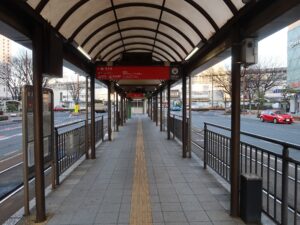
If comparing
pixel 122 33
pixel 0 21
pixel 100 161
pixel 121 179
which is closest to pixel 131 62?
pixel 122 33

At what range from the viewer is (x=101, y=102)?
70625 mm

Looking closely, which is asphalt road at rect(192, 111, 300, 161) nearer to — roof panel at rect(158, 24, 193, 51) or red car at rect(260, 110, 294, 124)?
red car at rect(260, 110, 294, 124)

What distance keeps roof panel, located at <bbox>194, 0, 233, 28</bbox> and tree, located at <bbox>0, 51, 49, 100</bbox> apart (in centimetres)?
2970

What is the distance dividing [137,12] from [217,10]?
2334mm

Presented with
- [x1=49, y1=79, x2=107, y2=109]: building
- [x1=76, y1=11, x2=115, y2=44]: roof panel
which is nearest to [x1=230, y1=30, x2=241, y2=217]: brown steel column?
[x1=76, y1=11, x2=115, y2=44]: roof panel

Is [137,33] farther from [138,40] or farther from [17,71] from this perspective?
[17,71]

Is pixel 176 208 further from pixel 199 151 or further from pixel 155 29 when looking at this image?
pixel 199 151

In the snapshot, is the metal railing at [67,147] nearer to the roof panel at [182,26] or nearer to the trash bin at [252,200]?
the roof panel at [182,26]

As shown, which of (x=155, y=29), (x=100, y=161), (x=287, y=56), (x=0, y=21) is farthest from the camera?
(x=287, y=56)

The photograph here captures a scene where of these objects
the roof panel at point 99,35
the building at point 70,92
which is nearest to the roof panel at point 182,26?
the roof panel at point 99,35

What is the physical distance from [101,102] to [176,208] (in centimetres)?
6633

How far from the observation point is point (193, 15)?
6.61 meters

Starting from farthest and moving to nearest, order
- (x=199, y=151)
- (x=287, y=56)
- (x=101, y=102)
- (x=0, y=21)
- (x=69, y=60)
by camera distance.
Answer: (x=101, y=102), (x=287, y=56), (x=199, y=151), (x=69, y=60), (x=0, y=21)

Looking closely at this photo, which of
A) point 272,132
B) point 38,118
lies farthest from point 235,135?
point 272,132
